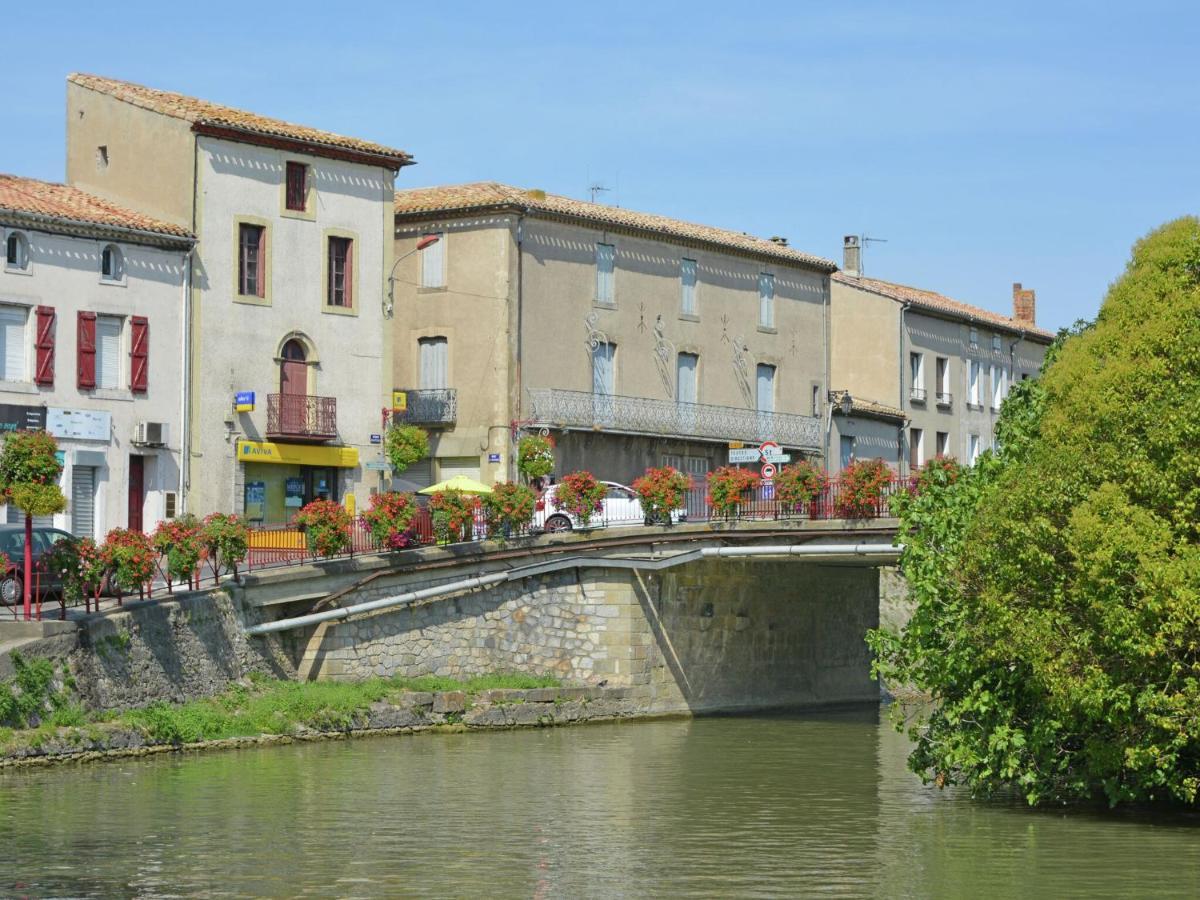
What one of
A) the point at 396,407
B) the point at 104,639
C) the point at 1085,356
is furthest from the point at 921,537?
the point at 396,407

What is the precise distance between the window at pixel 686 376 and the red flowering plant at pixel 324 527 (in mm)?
20306

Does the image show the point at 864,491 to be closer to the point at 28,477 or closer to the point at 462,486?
the point at 462,486

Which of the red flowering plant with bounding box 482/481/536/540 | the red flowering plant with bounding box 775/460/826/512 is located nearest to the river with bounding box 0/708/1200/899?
the red flowering plant with bounding box 482/481/536/540

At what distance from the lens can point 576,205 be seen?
57.6 m

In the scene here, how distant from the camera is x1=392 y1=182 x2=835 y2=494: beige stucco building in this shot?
54250mm

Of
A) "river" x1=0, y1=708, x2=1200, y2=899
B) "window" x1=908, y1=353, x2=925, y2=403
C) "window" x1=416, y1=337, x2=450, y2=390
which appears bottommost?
"river" x1=0, y1=708, x2=1200, y2=899

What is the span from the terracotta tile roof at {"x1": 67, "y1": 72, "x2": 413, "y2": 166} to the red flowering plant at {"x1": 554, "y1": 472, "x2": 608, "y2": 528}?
33.8 feet

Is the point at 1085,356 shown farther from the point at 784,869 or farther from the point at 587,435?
the point at 587,435

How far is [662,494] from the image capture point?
4591 cm

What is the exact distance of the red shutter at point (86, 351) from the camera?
4450 cm

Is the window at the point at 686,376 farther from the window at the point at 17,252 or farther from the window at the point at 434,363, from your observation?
the window at the point at 17,252

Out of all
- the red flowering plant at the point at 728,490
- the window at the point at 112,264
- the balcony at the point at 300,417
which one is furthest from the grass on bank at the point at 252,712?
the window at the point at 112,264

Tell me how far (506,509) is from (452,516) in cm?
128

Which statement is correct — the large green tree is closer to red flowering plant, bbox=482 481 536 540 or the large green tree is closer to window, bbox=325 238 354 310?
red flowering plant, bbox=482 481 536 540
